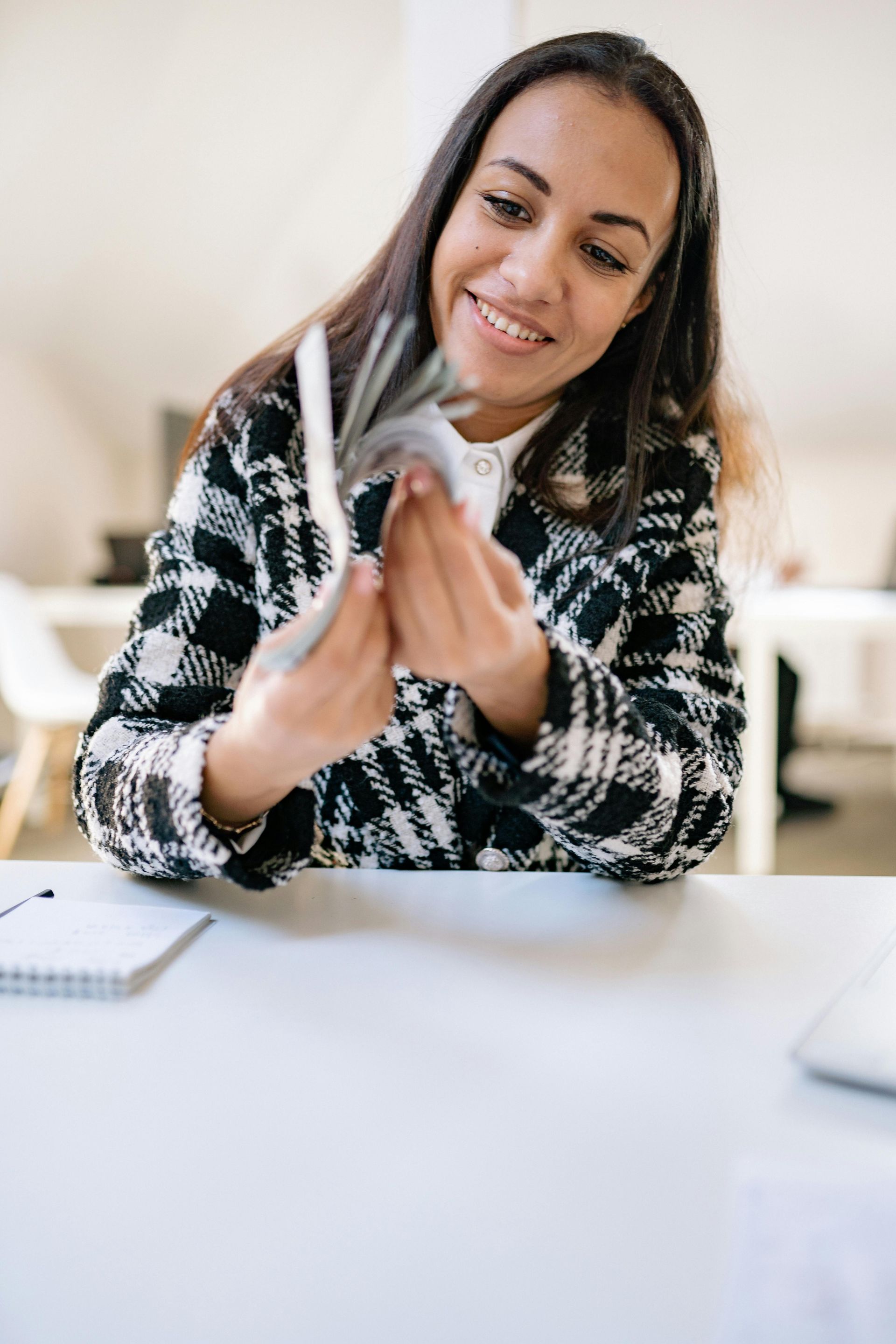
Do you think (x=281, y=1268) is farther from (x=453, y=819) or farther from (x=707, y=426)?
(x=707, y=426)

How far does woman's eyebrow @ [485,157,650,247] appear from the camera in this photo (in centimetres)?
78

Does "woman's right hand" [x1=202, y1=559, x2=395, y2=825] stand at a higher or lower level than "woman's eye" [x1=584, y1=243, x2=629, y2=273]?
lower

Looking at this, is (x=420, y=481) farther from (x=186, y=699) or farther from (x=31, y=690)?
(x=31, y=690)

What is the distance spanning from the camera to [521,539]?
911 mm

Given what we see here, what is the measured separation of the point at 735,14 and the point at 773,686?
1705 mm

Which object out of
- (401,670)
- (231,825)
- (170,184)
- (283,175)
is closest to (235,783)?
(231,825)

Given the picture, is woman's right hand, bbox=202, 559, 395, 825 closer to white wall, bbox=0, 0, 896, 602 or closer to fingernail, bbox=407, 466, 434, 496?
fingernail, bbox=407, 466, 434, 496

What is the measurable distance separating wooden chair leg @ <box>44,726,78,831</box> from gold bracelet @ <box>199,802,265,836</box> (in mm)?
2645

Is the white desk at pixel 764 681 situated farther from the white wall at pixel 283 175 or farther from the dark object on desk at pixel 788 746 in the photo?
the dark object on desk at pixel 788 746

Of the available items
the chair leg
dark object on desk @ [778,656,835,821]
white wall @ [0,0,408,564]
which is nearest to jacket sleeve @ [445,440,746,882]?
white wall @ [0,0,408,564]

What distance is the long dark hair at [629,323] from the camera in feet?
2.72

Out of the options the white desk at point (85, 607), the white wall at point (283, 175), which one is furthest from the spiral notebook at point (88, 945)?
the white desk at point (85, 607)

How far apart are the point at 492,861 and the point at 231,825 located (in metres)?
0.25

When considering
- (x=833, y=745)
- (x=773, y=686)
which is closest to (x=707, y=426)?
(x=773, y=686)
